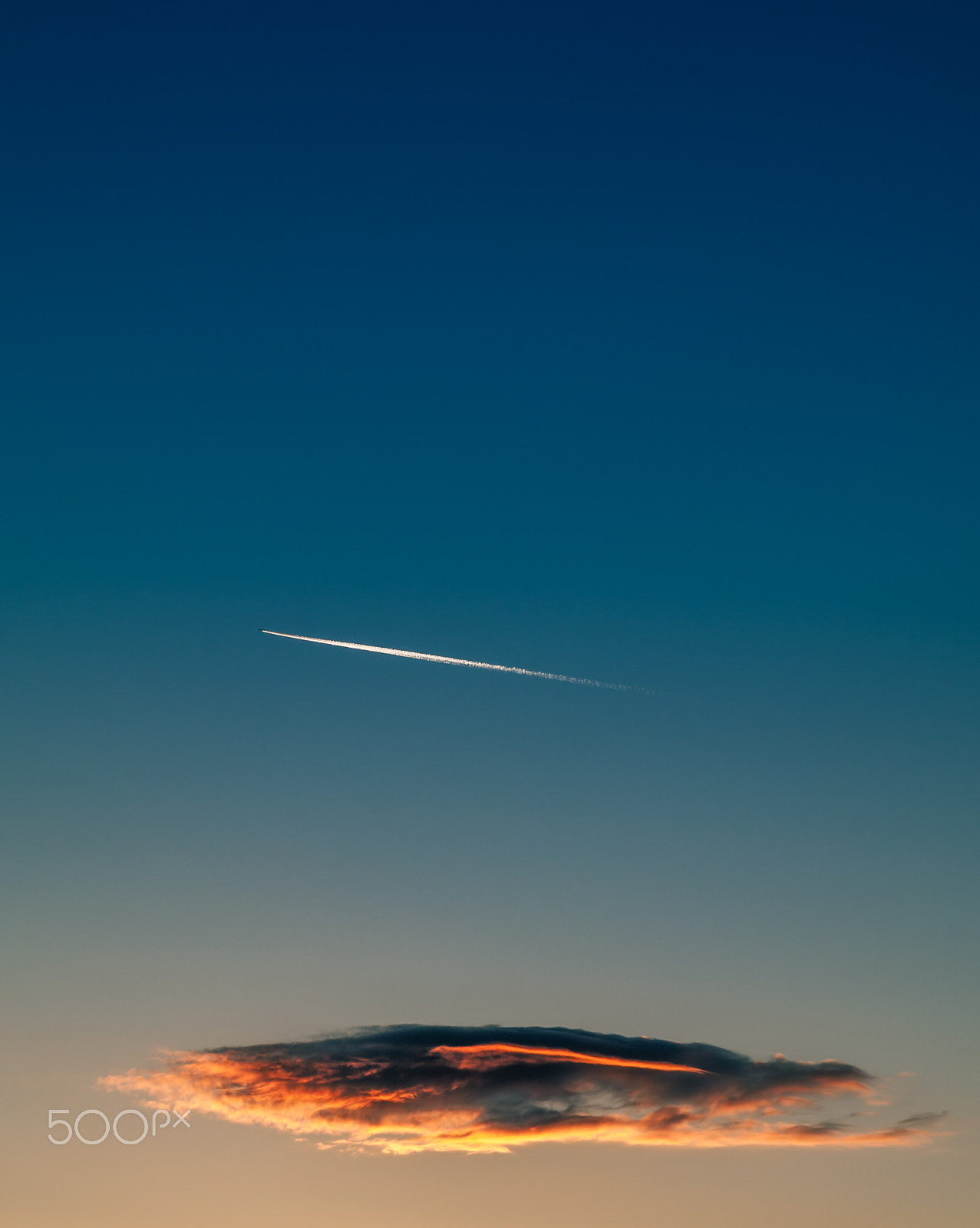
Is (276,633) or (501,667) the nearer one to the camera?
(276,633)

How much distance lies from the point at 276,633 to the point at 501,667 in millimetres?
36729

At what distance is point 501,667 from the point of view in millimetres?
119312

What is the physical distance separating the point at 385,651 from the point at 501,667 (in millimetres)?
18418

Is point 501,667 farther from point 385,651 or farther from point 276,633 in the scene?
point 276,633

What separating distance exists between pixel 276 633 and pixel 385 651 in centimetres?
1977

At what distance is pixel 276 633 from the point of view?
96250 mm

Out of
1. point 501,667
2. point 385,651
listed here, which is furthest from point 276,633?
point 501,667

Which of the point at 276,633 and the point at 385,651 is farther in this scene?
the point at 385,651

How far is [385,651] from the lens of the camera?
11225 cm
